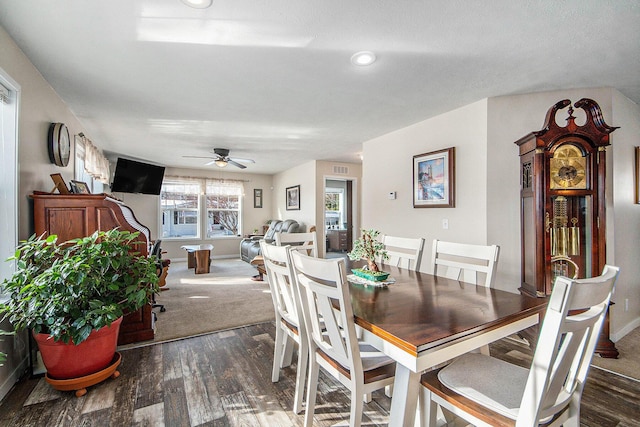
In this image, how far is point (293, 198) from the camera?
748 cm

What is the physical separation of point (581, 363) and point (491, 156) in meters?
2.38

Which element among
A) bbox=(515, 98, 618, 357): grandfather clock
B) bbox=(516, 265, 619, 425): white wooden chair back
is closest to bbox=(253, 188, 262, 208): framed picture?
bbox=(515, 98, 618, 357): grandfather clock

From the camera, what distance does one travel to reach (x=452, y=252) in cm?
205

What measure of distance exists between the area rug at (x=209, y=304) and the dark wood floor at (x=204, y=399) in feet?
1.97

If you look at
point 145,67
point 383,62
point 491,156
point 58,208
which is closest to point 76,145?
point 58,208

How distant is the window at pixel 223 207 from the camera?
779 cm

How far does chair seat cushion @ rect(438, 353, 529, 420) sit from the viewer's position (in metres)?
1.07

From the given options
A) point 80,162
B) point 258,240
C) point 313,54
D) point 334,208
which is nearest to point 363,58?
point 313,54

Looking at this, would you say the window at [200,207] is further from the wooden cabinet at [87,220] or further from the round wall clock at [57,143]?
the wooden cabinet at [87,220]

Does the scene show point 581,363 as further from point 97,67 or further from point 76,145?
point 76,145

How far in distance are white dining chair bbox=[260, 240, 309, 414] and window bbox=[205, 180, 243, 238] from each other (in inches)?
249

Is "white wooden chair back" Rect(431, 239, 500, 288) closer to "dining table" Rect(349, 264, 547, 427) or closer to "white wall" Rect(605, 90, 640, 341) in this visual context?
"dining table" Rect(349, 264, 547, 427)

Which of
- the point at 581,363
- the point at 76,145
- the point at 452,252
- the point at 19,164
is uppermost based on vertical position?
the point at 76,145

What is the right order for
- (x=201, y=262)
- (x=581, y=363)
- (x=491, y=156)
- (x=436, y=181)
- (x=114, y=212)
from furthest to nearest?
(x=201, y=262) → (x=436, y=181) → (x=491, y=156) → (x=114, y=212) → (x=581, y=363)
